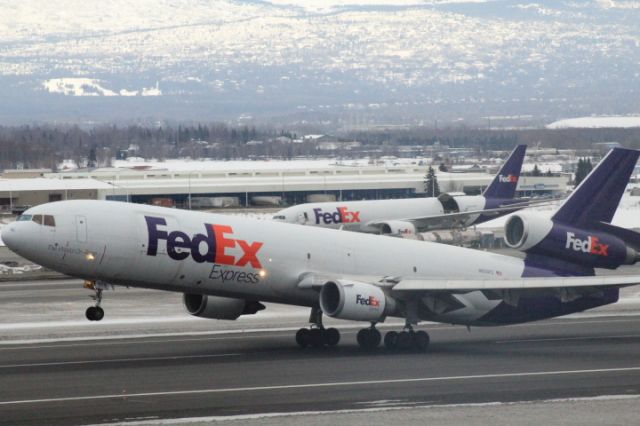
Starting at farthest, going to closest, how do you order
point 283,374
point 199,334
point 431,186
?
1. point 431,186
2. point 199,334
3. point 283,374

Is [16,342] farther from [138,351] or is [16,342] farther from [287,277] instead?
[287,277]

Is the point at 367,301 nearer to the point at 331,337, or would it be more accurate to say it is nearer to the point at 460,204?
the point at 331,337

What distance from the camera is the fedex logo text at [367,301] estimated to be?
134 ft

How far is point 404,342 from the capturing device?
42.5 m

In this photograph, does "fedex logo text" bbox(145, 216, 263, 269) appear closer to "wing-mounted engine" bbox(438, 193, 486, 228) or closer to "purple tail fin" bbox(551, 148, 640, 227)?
"purple tail fin" bbox(551, 148, 640, 227)

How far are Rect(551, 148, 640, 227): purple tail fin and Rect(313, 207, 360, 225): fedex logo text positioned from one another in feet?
154

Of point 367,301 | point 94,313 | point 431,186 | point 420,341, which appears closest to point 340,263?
point 367,301

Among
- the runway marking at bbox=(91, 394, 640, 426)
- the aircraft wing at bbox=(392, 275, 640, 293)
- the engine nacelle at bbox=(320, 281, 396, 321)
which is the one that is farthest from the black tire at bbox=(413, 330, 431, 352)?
the runway marking at bbox=(91, 394, 640, 426)

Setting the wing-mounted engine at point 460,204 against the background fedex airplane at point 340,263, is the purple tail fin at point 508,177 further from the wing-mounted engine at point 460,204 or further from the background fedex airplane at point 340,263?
the background fedex airplane at point 340,263

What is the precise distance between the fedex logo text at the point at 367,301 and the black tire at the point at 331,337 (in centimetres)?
286

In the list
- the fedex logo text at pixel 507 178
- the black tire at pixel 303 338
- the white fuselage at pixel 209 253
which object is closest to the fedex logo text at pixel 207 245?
the white fuselage at pixel 209 253

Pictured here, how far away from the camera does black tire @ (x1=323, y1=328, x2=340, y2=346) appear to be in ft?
142

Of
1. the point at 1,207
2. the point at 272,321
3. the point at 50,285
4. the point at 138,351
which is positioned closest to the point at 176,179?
the point at 1,207

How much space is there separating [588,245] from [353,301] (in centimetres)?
939
